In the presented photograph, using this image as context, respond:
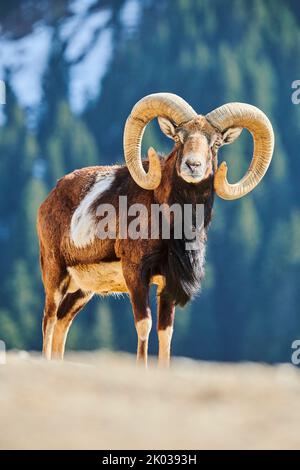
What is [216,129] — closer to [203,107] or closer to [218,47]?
[203,107]

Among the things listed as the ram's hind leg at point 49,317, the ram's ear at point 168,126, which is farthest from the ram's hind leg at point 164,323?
the ram's ear at point 168,126

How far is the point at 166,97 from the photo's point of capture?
55.1 ft

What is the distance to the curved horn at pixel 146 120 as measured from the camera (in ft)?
52.9

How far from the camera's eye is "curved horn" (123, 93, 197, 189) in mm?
16125

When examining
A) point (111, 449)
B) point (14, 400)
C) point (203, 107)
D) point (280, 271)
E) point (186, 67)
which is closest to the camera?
point (111, 449)

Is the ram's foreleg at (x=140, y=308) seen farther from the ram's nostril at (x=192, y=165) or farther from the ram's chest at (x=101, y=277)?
the ram's nostril at (x=192, y=165)

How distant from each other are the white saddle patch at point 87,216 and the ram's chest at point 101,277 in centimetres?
36

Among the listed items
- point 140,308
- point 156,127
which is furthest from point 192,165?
point 156,127

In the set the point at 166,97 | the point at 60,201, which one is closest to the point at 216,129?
the point at 166,97

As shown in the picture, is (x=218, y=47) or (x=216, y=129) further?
(x=218, y=47)

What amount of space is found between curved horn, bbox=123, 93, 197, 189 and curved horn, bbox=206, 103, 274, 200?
39 centimetres

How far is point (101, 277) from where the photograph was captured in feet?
54.6

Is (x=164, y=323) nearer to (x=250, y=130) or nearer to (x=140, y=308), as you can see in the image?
(x=140, y=308)
